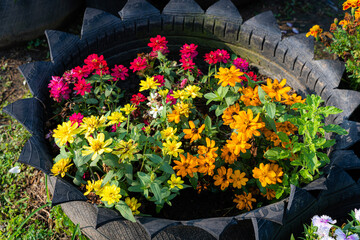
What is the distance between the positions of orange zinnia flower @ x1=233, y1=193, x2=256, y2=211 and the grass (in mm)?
884

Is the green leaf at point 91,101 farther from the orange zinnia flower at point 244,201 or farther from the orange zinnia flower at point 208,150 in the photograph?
the orange zinnia flower at point 244,201

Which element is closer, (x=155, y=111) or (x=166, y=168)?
(x=166, y=168)

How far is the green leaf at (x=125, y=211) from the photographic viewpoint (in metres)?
1.45

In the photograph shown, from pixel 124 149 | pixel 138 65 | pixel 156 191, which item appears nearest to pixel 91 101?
pixel 138 65

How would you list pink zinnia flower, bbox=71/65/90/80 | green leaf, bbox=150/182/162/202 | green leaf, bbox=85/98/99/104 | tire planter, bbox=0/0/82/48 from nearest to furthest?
green leaf, bbox=150/182/162/202
pink zinnia flower, bbox=71/65/90/80
green leaf, bbox=85/98/99/104
tire planter, bbox=0/0/82/48

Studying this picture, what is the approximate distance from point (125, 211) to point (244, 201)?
2.20 feet

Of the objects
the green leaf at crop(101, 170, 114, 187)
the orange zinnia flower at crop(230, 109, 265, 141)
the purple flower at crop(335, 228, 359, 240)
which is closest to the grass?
the green leaf at crop(101, 170, 114, 187)

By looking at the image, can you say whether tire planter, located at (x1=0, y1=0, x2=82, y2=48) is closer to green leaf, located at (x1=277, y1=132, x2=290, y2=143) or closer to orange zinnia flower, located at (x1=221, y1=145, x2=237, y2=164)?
orange zinnia flower, located at (x1=221, y1=145, x2=237, y2=164)

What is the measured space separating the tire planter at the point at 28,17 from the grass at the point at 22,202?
97cm

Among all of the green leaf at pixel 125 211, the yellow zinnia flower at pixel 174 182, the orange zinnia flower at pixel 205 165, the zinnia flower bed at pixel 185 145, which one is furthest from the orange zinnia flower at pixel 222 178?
the green leaf at pixel 125 211

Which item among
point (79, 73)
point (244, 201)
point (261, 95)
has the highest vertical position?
point (261, 95)

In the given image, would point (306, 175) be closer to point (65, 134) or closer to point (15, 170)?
point (65, 134)

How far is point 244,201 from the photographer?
6.12 ft

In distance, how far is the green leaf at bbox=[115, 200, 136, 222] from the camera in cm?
145
